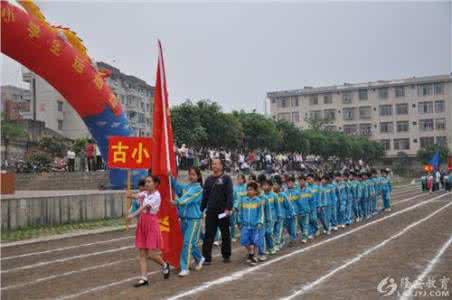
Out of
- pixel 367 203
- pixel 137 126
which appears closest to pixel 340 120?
pixel 137 126

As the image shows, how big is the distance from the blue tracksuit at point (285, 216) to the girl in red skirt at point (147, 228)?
12.9 feet

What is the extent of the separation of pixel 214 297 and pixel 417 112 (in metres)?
86.5

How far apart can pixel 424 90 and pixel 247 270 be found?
84.5 m

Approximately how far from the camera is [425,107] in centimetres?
8750

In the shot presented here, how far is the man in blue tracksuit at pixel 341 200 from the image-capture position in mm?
16308

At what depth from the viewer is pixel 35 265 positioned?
33.3 feet

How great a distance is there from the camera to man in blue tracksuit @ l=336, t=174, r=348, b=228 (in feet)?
53.5

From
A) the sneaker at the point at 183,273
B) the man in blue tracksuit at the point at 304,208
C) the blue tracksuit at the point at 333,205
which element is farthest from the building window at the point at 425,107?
the sneaker at the point at 183,273

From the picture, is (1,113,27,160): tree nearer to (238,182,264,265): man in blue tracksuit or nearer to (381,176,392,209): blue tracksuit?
(381,176,392,209): blue tracksuit

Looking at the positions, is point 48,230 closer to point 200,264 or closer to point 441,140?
point 200,264

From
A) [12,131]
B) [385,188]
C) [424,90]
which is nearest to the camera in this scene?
[385,188]

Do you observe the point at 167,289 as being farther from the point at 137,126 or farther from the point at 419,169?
the point at 419,169

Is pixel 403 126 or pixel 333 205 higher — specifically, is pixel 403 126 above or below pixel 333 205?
above

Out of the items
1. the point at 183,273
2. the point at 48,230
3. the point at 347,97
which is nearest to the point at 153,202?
the point at 183,273
